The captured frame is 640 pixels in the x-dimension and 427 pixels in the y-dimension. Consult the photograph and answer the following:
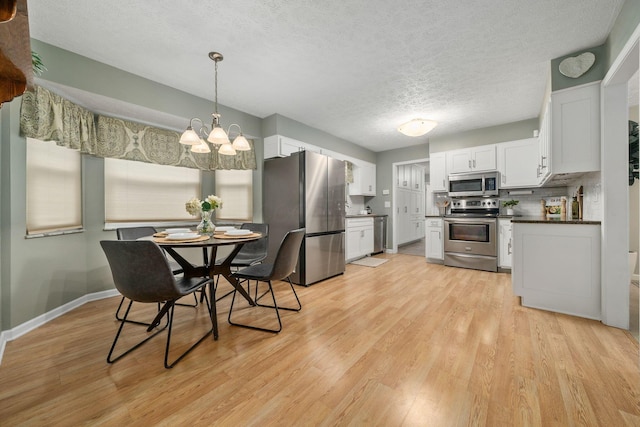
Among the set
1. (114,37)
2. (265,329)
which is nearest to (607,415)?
(265,329)

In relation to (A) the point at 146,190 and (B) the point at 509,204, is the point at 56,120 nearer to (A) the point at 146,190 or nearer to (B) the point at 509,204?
(A) the point at 146,190

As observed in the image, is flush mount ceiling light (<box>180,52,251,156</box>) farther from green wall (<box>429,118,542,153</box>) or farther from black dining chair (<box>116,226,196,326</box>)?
green wall (<box>429,118,542,153</box>)

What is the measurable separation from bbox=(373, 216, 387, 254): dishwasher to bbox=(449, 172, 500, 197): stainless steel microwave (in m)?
1.61

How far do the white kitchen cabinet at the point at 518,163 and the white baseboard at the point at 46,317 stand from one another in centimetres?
597

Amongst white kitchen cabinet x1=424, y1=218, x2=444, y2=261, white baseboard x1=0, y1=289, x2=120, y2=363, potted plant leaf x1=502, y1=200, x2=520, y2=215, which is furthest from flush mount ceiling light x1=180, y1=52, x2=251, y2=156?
potted plant leaf x1=502, y1=200, x2=520, y2=215

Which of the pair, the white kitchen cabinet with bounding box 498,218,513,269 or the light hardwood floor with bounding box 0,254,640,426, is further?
the white kitchen cabinet with bounding box 498,218,513,269

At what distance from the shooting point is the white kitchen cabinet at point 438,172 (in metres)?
4.85

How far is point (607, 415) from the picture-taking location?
124 centimetres

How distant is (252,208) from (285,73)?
6.57ft

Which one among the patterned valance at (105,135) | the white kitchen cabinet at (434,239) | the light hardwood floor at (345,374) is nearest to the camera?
the light hardwood floor at (345,374)

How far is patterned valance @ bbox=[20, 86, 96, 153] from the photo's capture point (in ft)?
7.10

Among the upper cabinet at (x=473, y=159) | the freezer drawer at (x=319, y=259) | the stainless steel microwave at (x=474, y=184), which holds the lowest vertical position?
the freezer drawer at (x=319, y=259)

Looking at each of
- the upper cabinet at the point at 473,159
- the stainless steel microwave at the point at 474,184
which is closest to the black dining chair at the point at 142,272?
the stainless steel microwave at the point at 474,184

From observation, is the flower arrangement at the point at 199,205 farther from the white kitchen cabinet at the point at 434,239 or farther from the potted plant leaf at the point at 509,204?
the potted plant leaf at the point at 509,204
